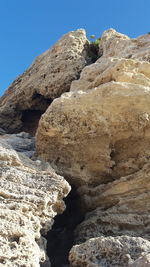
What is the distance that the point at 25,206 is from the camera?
4520 mm

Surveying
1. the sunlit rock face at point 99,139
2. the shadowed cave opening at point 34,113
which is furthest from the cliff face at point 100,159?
the shadowed cave opening at point 34,113

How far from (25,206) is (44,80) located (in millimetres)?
6794

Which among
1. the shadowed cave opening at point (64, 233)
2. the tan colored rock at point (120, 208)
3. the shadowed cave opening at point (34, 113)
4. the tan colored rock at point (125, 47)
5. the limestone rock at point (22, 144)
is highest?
the tan colored rock at point (125, 47)

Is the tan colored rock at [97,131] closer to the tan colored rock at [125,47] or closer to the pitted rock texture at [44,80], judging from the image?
the tan colored rock at [125,47]

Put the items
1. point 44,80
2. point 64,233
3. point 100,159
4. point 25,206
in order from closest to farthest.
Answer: point 25,206, point 64,233, point 100,159, point 44,80

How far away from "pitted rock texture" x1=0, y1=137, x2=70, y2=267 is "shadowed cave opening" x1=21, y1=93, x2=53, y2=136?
5.58 m

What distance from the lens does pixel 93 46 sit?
1250 centimetres

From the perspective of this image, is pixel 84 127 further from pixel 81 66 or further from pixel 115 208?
pixel 81 66

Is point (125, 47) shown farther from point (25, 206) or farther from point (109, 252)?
point (109, 252)

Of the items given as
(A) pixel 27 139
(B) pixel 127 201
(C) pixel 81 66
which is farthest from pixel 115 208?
(C) pixel 81 66

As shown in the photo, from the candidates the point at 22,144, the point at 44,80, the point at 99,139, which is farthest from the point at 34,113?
the point at 99,139

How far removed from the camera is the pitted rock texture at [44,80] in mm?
10477

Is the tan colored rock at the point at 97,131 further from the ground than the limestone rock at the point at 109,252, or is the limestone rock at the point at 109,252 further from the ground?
the tan colored rock at the point at 97,131

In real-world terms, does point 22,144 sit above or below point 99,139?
below
